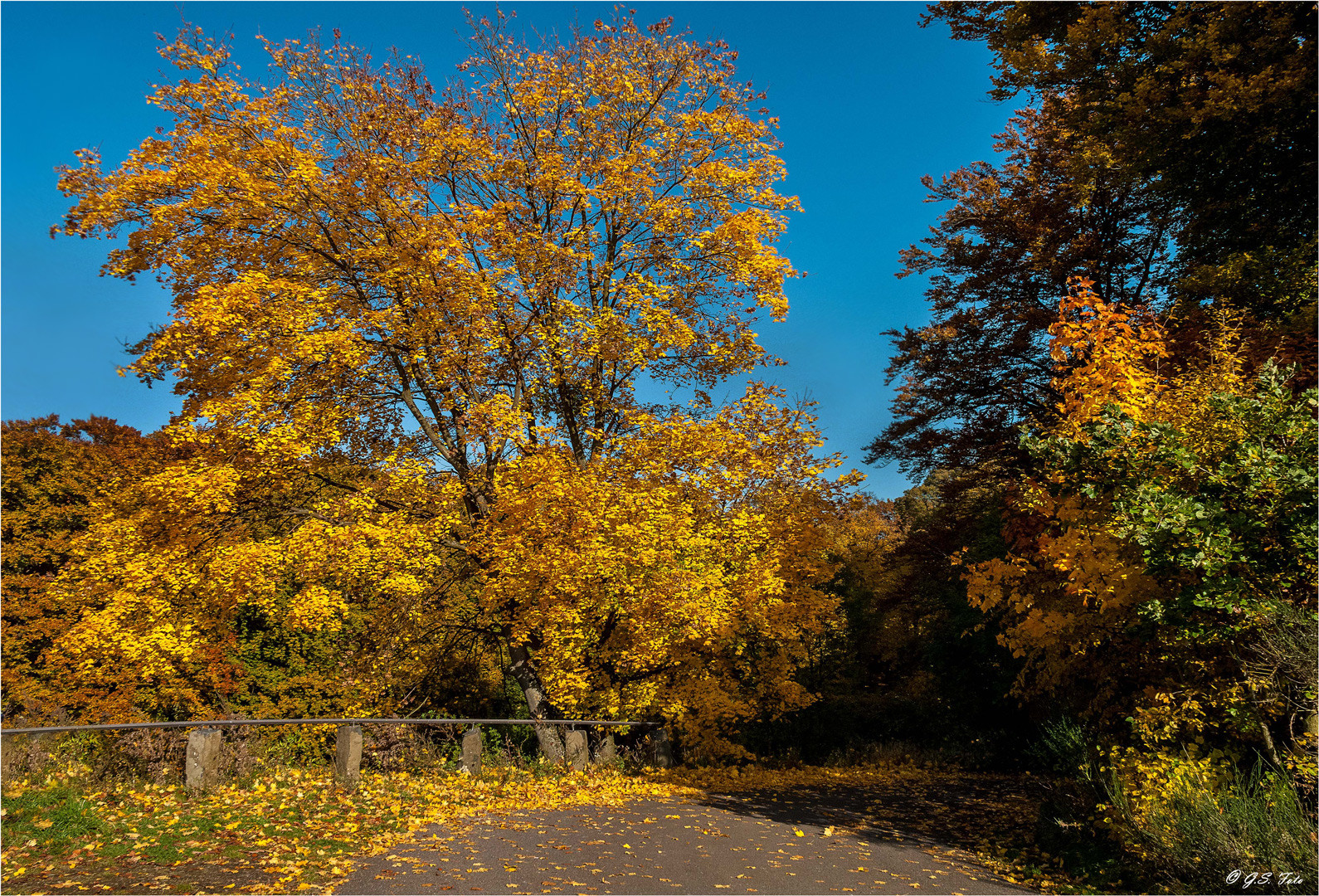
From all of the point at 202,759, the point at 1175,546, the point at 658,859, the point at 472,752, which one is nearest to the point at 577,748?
the point at 472,752

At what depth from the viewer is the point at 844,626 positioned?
20.4 meters

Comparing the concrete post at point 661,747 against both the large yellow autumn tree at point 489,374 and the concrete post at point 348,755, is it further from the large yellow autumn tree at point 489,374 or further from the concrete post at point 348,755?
the concrete post at point 348,755

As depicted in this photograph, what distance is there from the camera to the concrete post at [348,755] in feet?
27.5

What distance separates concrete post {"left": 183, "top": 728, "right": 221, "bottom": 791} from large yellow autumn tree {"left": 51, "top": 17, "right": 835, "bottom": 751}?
273cm

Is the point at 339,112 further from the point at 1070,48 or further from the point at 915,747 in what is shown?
the point at 915,747

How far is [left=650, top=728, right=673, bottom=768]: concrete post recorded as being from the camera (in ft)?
43.1

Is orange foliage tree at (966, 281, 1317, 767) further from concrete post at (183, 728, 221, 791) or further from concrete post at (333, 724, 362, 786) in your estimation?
concrete post at (183, 728, 221, 791)

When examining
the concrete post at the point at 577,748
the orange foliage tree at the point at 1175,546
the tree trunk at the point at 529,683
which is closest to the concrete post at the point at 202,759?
the concrete post at the point at 577,748

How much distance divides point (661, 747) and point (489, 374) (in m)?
6.98

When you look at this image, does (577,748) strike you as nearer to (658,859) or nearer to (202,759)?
(658,859)

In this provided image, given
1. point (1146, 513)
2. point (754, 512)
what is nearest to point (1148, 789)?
point (1146, 513)

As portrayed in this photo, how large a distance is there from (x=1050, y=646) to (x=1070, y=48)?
709 centimetres

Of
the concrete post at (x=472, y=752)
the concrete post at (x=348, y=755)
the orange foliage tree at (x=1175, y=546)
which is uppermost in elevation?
the orange foliage tree at (x=1175, y=546)

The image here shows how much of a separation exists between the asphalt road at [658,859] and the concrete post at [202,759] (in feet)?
7.64
